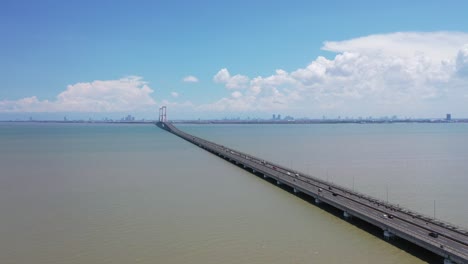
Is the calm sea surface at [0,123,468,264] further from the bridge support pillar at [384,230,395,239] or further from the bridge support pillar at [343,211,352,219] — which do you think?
the bridge support pillar at [343,211,352,219]

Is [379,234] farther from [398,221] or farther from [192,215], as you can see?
[192,215]

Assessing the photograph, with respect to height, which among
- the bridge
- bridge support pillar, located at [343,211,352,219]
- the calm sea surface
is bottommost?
the calm sea surface

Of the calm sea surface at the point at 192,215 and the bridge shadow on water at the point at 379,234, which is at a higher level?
the bridge shadow on water at the point at 379,234

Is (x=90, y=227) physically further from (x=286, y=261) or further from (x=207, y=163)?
(x=207, y=163)

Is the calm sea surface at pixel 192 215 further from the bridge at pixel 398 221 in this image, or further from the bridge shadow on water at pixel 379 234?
the bridge at pixel 398 221

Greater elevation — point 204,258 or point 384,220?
point 384,220

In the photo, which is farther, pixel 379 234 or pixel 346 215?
pixel 346 215

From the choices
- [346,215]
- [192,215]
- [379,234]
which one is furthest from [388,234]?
[192,215]

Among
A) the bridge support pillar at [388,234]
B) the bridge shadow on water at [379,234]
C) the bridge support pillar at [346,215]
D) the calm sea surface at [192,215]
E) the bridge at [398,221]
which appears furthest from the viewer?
the bridge support pillar at [346,215]

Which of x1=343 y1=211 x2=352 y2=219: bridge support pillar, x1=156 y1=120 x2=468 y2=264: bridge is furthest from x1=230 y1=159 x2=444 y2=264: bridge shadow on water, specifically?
x1=156 y1=120 x2=468 y2=264: bridge

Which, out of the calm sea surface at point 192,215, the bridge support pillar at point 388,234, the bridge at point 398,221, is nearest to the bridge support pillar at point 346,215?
the bridge at point 398,221

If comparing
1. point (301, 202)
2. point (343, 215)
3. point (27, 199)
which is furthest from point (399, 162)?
point (27, 199)
